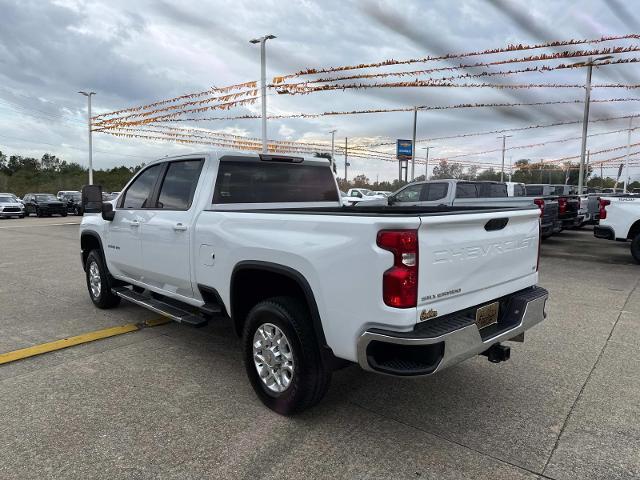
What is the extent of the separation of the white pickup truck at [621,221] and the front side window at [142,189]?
9.55 m

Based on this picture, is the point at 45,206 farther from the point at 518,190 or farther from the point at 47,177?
the point at 47,177

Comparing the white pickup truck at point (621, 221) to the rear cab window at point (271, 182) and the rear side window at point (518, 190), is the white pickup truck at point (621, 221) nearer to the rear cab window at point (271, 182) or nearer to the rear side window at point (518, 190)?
the rear side window at point (518, 190)

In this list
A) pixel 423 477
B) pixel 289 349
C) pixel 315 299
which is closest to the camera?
pixel 423 477

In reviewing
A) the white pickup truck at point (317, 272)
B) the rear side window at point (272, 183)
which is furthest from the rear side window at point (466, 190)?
the white pickup truck at point (317, 272)

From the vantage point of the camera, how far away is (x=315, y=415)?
3.26 meters

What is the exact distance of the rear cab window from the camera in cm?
414

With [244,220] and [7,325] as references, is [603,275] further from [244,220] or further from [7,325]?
[7,325]

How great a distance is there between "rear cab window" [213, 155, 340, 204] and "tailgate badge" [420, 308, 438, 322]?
2.15 metres

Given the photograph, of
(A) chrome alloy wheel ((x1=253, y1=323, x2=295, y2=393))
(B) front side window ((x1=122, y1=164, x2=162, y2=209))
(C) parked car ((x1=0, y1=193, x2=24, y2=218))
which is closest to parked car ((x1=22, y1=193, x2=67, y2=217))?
(C) parked car ((x1=0, y1=193, x2=24, y2=218))

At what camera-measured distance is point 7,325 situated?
5340 mm

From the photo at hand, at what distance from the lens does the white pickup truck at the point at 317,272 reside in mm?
2564

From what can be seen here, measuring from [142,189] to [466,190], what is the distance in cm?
943

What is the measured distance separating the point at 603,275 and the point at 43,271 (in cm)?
1041

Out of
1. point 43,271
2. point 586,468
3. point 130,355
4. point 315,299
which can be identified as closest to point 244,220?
point 315,299
